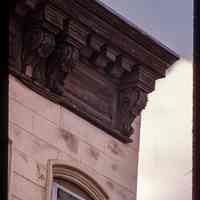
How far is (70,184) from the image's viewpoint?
31.9m

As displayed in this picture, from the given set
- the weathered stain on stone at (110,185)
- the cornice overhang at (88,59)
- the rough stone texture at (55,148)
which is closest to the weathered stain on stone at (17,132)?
the rough stone texture at (55,148)

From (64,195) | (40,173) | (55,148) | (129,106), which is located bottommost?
(64,195)

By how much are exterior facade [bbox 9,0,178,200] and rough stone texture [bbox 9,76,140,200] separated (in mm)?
15

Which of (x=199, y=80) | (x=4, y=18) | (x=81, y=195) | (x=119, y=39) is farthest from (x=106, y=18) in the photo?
(x=4, y=18)

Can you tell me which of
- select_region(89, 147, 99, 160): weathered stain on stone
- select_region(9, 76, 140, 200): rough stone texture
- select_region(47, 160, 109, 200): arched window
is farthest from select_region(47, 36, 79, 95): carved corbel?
select_region(47, 160, 109, 200): arched window

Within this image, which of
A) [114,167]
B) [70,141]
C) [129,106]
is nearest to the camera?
[70,141]

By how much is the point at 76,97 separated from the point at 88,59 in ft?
2.27

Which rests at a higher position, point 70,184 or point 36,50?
point 36,50

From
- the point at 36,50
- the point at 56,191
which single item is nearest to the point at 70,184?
the point at 56,191

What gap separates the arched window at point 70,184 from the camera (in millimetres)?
31562

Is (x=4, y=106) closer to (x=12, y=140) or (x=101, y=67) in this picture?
(x=12, y=140)

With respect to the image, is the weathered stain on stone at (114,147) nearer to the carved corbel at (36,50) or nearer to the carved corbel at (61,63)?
the carved corbel at (61,63)

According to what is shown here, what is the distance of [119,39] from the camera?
33.1 m

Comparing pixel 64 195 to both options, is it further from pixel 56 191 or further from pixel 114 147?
pixel 114 147
